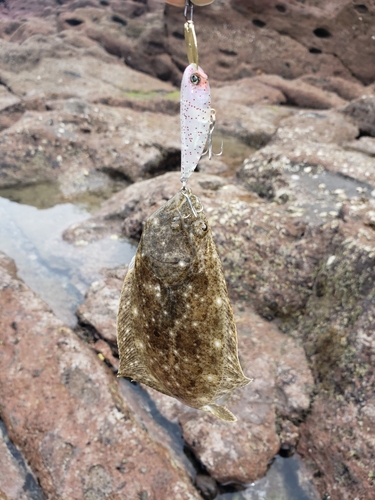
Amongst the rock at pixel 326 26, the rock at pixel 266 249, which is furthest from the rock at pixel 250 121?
the rock at pixel 266 249

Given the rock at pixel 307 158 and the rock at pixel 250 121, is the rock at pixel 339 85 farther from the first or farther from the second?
the rock at pixel 307 158

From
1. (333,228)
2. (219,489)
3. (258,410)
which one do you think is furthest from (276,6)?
(219,489)

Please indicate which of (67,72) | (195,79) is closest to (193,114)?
(195,79)

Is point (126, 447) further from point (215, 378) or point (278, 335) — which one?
point (278, 335)

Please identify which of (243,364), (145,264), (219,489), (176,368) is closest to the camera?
(145,264)

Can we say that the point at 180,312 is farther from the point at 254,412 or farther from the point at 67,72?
the point at 67,72

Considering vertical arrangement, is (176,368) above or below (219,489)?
above

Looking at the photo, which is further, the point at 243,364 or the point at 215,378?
the point at 243,364
